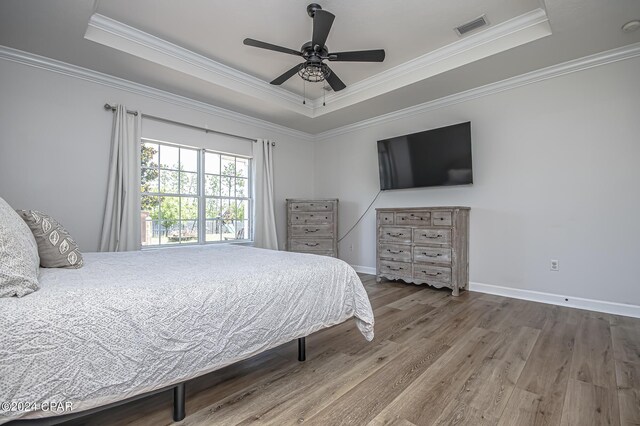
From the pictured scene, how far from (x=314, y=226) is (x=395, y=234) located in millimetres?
1355

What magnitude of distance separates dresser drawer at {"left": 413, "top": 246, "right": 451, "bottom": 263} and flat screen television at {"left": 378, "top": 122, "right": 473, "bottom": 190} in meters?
0.91

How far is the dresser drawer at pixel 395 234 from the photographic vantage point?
158 inches

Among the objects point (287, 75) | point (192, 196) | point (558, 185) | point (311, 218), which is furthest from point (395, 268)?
point (192, 196)

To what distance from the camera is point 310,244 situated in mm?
4840

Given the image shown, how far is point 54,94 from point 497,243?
17.2 ft

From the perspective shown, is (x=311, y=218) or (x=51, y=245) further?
(x=311, y=218)

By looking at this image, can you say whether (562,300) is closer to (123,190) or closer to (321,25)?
(321,25)

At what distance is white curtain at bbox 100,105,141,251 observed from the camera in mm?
3277

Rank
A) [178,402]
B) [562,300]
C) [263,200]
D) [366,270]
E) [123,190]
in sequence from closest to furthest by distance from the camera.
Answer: [178,402], [562,300], [123,190], [263,200], [366,270]

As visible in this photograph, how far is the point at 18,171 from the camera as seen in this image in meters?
2.87

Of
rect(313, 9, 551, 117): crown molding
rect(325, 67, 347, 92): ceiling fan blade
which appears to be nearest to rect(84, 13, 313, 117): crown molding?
rect(313, 9, 551, 117): crown molding

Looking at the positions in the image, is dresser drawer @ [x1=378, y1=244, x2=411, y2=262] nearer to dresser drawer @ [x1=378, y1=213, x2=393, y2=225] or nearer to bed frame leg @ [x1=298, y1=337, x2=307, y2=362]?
dresser drawer @ [x1=378, y1=213, x2=393, y2=225]

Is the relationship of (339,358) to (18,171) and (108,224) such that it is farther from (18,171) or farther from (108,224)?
(18,171)

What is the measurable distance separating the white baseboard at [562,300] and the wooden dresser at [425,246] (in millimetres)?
273
